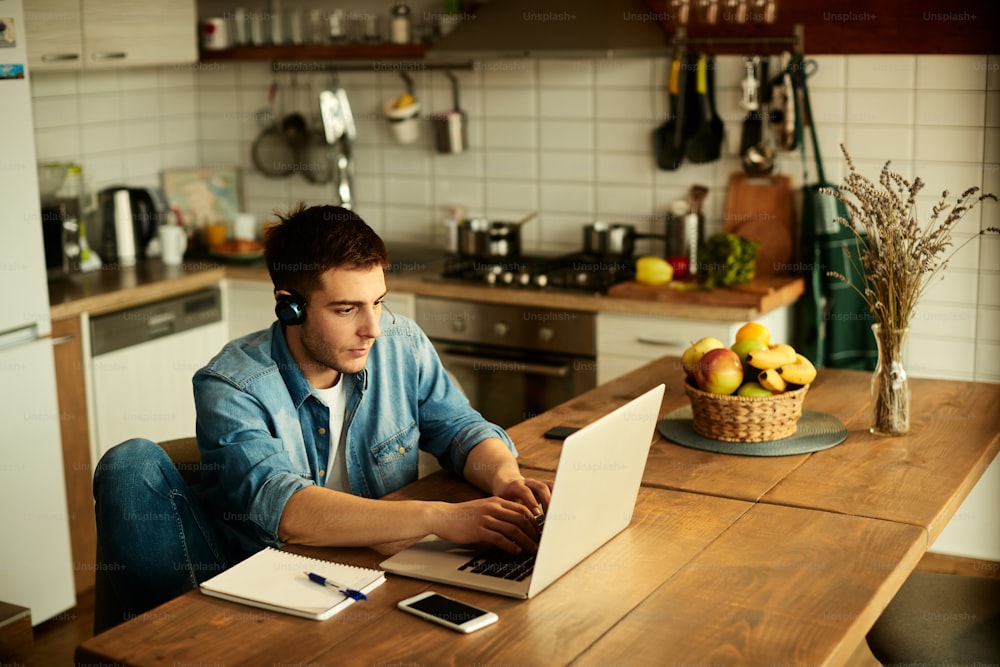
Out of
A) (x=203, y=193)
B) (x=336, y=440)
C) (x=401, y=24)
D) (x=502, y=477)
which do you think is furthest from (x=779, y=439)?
(x=203, y=193)

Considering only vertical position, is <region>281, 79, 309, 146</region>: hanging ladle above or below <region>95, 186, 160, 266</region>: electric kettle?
above

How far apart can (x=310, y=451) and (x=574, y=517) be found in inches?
28.3

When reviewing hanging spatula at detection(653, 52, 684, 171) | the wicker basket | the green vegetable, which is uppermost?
hanging spatula at detection(653, 52, 684, 171)

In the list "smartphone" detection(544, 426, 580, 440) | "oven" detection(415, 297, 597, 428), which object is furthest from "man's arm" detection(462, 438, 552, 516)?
"oven" detection(415, 297, 597, 428)

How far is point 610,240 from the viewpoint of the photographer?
4.12 metres

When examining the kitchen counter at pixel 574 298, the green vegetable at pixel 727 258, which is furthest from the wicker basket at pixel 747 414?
the green vegetable at pixel 727 258

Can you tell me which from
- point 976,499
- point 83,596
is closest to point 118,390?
point 83,596

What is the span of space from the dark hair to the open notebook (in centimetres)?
53

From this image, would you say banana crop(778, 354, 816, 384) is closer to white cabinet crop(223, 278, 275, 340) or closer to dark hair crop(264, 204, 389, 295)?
dark hair crop(264, 204, 389, 295)

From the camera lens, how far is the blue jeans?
2.01 m

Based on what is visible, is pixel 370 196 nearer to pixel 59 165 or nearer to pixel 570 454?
pixel 59 165

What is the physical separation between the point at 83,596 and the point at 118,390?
0.66 metres

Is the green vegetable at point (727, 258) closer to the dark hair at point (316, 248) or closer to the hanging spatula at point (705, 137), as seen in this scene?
the hanging spatula at point (705, 137)

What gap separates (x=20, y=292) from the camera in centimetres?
320
